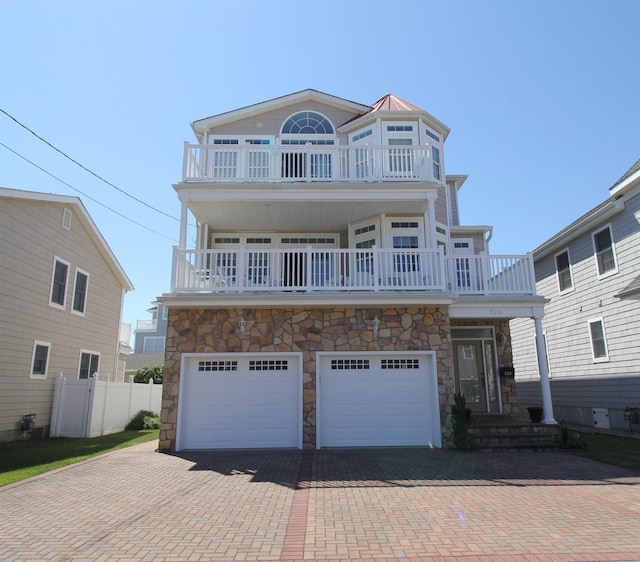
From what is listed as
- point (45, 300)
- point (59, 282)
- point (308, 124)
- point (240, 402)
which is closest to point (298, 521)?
point (240, 402)

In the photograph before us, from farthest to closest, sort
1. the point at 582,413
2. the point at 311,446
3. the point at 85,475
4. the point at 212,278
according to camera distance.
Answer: the point at 582,413
the point at 212,278
the point at 311,446
the point at 85,475

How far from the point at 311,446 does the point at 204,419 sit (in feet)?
8.23

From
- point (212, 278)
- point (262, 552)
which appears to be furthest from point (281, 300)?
point (262, 552)

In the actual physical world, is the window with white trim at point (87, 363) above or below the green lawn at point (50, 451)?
above

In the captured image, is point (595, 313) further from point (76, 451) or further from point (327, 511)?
point (76, 451)

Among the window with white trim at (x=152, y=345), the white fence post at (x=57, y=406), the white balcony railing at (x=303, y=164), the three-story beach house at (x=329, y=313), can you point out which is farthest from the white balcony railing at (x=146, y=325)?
the white balcony railing at (x=303, y=164)

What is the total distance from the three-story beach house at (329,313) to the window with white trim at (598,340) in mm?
3334

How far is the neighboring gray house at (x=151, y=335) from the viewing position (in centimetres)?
3491

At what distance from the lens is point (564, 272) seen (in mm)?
15523

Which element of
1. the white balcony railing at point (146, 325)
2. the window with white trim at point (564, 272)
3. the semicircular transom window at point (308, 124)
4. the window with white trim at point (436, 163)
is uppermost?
the semicircular transom window at point (308, 124)

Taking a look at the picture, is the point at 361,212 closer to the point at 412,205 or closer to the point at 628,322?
the point at 412,205

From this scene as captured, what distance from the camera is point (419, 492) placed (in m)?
6.45

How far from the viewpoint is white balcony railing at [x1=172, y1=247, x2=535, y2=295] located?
1048 cm

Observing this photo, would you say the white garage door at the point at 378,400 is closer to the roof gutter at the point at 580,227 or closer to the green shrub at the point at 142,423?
the roof gutter at the point at 580,227
